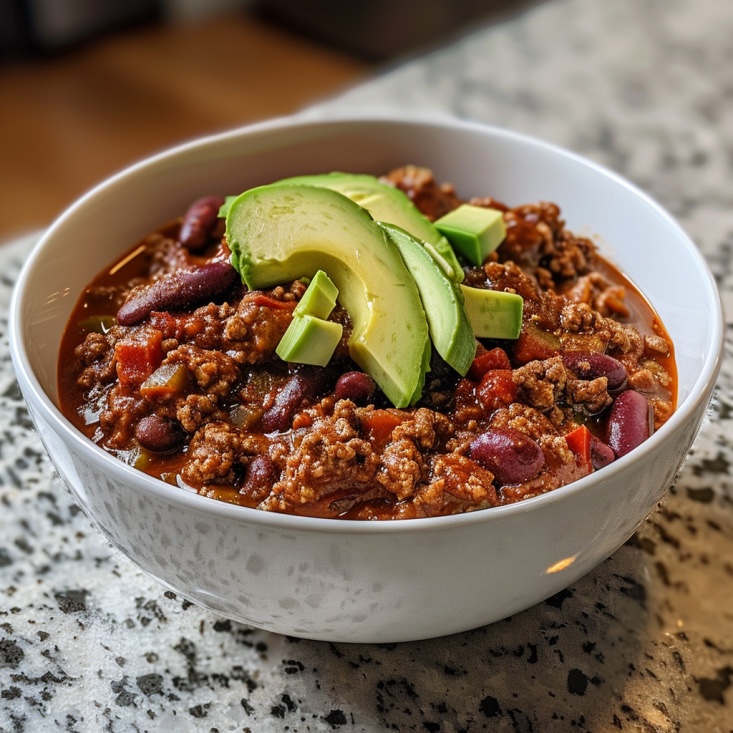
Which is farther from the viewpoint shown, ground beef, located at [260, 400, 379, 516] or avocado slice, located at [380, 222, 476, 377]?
avocado slice, located at [380, 222, 476, 377]

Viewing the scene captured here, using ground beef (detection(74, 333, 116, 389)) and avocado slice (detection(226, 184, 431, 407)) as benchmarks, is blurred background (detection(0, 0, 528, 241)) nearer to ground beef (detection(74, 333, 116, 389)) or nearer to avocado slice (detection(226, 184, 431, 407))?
ground beef (detection(74, 333, 116, 389))

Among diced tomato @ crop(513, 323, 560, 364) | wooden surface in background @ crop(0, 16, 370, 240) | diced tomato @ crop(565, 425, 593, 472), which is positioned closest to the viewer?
diced tomato @ crop(565, 425, 593, 472)

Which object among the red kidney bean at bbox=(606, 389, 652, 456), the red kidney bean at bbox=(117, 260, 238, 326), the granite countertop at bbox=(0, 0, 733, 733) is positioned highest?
the red kidney bean at bbox=(117, 260, 238, 326)

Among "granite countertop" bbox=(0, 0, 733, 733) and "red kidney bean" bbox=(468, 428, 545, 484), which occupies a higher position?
"red kidney bean" bbox=(468, 428, 545, 484)

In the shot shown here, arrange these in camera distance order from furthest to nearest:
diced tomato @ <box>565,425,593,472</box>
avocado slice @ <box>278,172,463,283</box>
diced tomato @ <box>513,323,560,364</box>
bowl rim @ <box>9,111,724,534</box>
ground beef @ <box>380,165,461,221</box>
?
ground beef @ <box>380,165,461,221</box> < avocado slice @ <box>278,172,463,283</box> < diced tomato @ <box>513,323,560,364</box> < diced tomato @ <box>565,425,593,472</box> < bowl rim @ <box>9,111,724,534</box>

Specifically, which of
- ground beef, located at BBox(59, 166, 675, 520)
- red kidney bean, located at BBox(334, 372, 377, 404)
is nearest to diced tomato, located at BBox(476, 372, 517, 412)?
ground beef, located at BBox(59, 166, 675, 520)

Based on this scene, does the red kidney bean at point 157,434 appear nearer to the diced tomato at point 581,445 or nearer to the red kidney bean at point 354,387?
the red kidney bean at point 354,387
